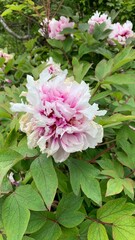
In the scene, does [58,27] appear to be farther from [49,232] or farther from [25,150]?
[49,232]

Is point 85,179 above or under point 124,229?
above

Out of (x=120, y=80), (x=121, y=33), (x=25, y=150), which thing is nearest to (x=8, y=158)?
(x=25, y=150)

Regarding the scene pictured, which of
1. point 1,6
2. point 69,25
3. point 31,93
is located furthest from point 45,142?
point 1,6

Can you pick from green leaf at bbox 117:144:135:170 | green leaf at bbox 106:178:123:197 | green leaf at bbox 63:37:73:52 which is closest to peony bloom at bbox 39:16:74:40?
green leaf at bbox 63:37:73:52

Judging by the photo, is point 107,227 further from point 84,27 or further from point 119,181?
point 84,27

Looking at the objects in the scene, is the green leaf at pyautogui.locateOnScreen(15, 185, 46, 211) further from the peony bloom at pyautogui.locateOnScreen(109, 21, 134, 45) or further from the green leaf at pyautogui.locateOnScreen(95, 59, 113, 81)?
the peony bloom at pyautogui.locateOnScreen(109, 21, 134, 45)

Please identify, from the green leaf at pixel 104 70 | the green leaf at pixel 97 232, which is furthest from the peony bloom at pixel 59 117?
the green leaf at pixel 104 70

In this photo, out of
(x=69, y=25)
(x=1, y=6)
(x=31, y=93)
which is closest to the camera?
(x=31, y=93)
